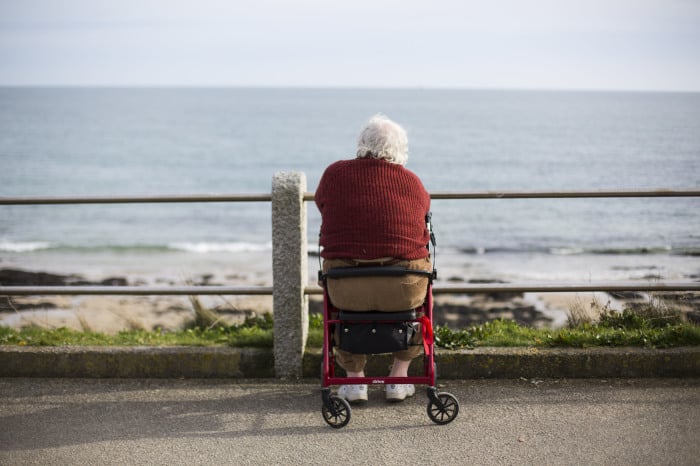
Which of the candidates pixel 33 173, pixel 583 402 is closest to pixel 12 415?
pixel 583 402

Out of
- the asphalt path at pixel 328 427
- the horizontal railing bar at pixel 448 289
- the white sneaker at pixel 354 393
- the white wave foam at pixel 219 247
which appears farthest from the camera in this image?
the white wave foam at pixel 219 247

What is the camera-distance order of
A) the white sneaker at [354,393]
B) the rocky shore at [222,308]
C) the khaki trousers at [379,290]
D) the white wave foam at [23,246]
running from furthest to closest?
the white wave foam at [23,246] < the rocky shore at [222,308] < the white sneaker at [354,393] < the khaki trousers at [379,290]

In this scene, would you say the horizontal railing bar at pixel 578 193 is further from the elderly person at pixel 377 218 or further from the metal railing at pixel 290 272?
the elderly person at pixel 377 218

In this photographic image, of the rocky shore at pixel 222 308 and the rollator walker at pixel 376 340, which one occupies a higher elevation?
the rollator walker at pixel 376 340

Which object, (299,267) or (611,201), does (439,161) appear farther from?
(299,267)

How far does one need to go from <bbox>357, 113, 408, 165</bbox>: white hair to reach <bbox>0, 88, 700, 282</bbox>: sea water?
279 cm

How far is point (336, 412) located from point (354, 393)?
1.19ft

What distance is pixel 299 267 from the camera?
4727 mm

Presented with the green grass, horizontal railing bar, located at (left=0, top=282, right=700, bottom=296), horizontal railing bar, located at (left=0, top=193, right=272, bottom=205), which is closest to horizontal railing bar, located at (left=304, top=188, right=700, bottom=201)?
horizontal railing bar, located at (left=0, top=193, right=272, bottom=205)

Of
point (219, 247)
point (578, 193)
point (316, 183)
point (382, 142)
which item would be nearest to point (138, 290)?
point (382, 142)

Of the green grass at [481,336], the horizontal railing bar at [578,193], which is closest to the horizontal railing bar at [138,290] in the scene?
the green grass at [481,336]

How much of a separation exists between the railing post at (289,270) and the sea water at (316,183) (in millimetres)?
2331

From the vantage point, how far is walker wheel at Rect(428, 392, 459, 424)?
3953mm

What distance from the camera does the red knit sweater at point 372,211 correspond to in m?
3.94
